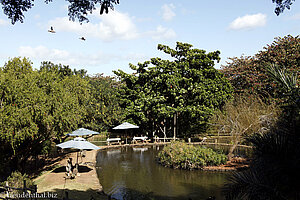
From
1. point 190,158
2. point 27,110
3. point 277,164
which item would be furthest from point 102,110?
point 277,164

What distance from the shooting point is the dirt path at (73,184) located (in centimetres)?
1130

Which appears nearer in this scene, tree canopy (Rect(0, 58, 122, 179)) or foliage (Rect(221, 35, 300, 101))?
tree canopy (Rect(0, 58, 122, 179))

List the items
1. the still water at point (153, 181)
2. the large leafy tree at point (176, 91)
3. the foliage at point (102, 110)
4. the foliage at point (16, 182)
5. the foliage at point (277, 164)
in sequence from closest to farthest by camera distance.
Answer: the foliage at point (277, 164), the foliage at point (16, 182), the still water at point (153, 181), the large leafy tree at point (176, 91), the foliage at point (102, 110)

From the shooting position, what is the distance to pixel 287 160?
14.7ft

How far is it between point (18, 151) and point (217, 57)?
77.2 ft

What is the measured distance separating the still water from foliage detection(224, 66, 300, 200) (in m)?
5.22

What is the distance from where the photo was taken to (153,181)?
14070 mm

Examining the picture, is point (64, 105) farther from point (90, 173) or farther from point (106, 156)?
point (106, 156)

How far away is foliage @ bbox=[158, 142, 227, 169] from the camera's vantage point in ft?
54.0

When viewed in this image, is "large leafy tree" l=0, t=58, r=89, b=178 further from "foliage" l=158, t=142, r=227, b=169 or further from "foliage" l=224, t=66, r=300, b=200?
"foliage" l=224, t=66, r=300, b=200

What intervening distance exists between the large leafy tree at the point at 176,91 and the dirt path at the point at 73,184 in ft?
44.8

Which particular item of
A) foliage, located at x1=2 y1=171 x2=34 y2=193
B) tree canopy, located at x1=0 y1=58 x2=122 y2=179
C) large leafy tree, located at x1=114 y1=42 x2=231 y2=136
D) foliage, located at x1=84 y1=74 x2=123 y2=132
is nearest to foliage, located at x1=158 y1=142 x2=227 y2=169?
tree canopy, located at x1=0 y1=58 x2=122 y2=179

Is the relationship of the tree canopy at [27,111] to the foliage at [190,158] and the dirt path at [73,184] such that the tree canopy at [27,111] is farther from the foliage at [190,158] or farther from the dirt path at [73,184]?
the foliage at [190,158]

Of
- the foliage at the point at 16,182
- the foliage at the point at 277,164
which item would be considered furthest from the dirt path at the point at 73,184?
the foliage at the point at 277,164
